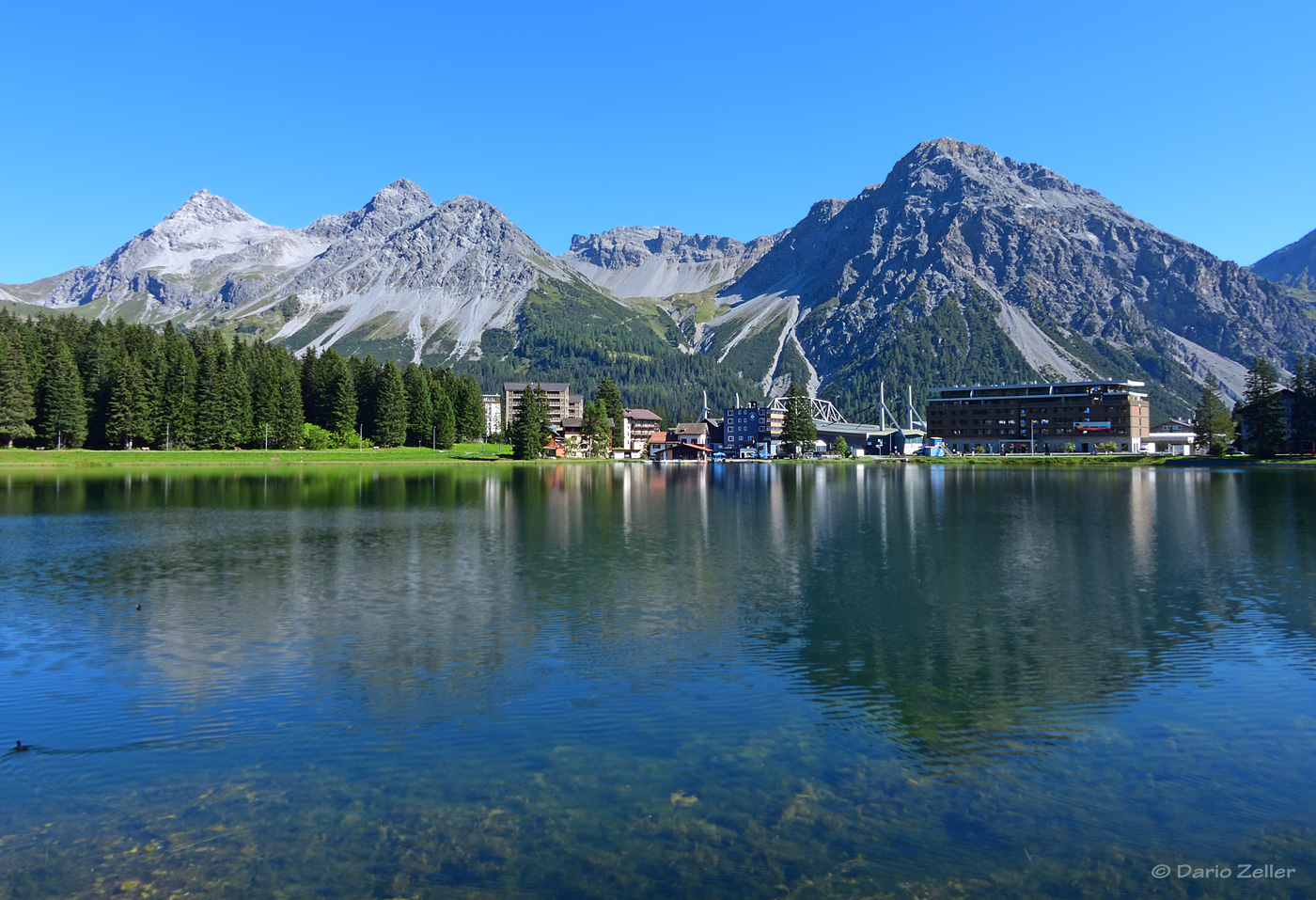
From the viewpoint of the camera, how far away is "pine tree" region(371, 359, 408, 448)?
168 meters

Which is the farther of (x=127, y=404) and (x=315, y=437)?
(x=315, y=437)

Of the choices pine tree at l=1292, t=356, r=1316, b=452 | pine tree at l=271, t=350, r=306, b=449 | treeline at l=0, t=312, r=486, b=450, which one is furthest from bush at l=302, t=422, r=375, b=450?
pine tree at l=1292, t=356, r=1316, b=452

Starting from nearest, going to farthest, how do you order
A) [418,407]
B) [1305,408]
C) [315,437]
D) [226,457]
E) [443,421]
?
[226,457]
[315,437]
[1305,408]
[418,407]
[443,421]

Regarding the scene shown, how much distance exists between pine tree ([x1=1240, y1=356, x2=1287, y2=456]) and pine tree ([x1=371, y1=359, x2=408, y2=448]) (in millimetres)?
171469

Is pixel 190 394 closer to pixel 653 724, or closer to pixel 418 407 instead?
pixel 418 407

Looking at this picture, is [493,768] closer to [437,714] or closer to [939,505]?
[437,714]

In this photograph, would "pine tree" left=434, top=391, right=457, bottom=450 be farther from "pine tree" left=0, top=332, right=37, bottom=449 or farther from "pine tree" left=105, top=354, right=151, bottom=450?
"pine tree" left=0, top=332, right=37, bottom=449

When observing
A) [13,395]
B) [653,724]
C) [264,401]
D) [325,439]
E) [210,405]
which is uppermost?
[264,401]

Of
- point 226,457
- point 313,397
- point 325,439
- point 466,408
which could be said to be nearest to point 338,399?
point 313,397

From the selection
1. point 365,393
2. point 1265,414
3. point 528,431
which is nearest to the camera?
point 1265,414

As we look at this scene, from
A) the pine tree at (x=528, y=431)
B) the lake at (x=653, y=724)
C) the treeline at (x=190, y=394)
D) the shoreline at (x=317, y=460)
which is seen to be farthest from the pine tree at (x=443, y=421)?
the lake at (x=653, y=724)

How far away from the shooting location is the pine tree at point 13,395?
121438mm

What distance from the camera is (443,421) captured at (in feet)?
582

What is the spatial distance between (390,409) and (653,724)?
530 ft
